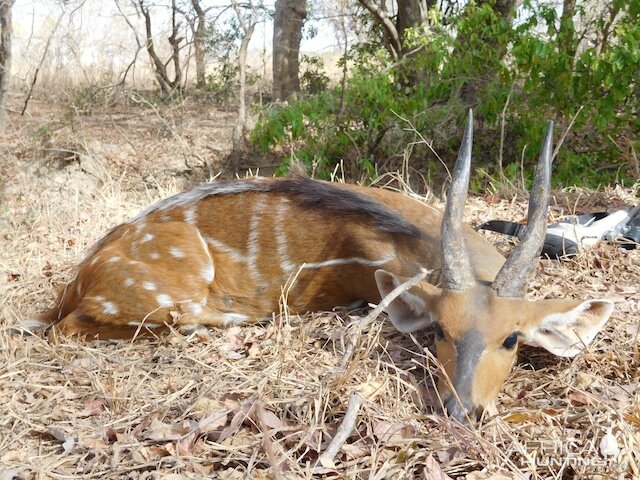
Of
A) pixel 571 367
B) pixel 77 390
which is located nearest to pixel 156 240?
pixel 77 390

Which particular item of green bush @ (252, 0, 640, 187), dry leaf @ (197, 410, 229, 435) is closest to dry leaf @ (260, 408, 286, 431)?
dry leaf @ (197, 410, 229, 435)

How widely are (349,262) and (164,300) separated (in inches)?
45.8

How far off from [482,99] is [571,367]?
6902 mm

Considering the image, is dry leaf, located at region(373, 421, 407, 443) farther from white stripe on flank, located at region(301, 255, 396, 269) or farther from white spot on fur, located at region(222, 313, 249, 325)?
white spot on fur, located at region(222, 313, 249, 325)

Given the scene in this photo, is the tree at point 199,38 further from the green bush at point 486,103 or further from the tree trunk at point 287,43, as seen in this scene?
the green bush at point 486,103

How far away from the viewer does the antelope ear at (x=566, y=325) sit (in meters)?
3.13

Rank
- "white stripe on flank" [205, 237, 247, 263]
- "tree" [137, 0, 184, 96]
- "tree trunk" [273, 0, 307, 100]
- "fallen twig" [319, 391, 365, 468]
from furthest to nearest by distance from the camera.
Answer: "tree" [137, 0, 184, 96] < "tree trunk" [273, 0, 307, 100] < "white stripe on flank" [205, 237, 247, 263] < "fallen twig" [319, 391, 365, 468]

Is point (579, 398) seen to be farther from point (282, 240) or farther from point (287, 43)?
point (287, 43)

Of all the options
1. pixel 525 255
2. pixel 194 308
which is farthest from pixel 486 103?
pixel 525 255

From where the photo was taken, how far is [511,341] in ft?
9.98

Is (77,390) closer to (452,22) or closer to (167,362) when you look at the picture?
(167,362)

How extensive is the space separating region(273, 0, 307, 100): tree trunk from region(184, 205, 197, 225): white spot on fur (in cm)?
889

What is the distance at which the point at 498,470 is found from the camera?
2453mm

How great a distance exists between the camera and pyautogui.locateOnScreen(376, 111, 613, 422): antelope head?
9.62ft
